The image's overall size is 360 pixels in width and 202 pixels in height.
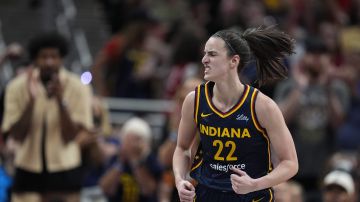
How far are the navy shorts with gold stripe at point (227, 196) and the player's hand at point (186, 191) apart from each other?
9.4 inches

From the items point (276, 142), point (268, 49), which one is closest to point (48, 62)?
point (268, 49)

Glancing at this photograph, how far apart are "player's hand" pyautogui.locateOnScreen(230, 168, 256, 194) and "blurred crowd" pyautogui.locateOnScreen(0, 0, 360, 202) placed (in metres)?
1.60

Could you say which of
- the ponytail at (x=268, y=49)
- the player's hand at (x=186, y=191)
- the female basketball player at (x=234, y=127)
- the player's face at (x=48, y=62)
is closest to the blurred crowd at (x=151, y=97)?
the player's face at (x=48, y=62)

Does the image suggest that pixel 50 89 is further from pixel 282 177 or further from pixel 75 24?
pixel 75 24

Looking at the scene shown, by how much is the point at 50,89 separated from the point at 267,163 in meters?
3.56

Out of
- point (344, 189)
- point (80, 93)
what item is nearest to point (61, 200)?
point (80, 93)

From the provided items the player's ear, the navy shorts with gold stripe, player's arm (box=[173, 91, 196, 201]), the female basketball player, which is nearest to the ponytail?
the female basketball player

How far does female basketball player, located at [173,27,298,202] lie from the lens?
7.00 metres

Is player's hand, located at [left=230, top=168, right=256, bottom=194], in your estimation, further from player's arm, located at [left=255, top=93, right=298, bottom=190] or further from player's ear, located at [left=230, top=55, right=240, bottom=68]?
player's ear, located at [left=230, top=55, right=240, bottom=68]

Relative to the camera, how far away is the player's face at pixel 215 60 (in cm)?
701

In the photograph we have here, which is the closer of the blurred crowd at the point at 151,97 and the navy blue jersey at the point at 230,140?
the navy blue jersey at the point at 230,140

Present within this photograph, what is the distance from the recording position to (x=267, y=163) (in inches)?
283

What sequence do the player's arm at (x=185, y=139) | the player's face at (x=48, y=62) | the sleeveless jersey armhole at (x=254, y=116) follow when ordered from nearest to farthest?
the sleeveless jersey armhole at (x=254, y=116) < the player's arm at (x=185, y=139) < the player's face at (x=48, y=62)

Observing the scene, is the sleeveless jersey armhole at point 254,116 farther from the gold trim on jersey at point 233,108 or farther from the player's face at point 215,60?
the player's face at point 215,60
